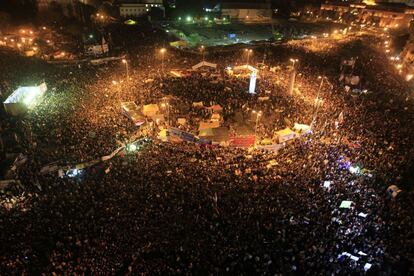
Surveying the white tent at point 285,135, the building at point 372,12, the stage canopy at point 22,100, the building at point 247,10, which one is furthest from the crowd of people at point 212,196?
the building at point 372,12

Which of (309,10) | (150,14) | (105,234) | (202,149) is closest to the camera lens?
(105,234)

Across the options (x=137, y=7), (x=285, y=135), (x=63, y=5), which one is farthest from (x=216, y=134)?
(x=137, y=7)

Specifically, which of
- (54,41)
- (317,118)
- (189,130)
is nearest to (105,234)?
(189,130)

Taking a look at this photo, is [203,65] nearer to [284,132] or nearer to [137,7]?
[284,132]

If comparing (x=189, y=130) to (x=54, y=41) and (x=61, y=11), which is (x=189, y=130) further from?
(x=61, y=11)

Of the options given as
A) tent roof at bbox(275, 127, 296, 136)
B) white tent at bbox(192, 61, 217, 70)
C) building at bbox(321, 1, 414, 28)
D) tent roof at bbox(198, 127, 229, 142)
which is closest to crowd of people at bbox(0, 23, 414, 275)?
tent roof at bbox(275, 127, 296, 136)

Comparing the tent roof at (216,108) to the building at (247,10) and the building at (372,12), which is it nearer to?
the building at (247,10)
